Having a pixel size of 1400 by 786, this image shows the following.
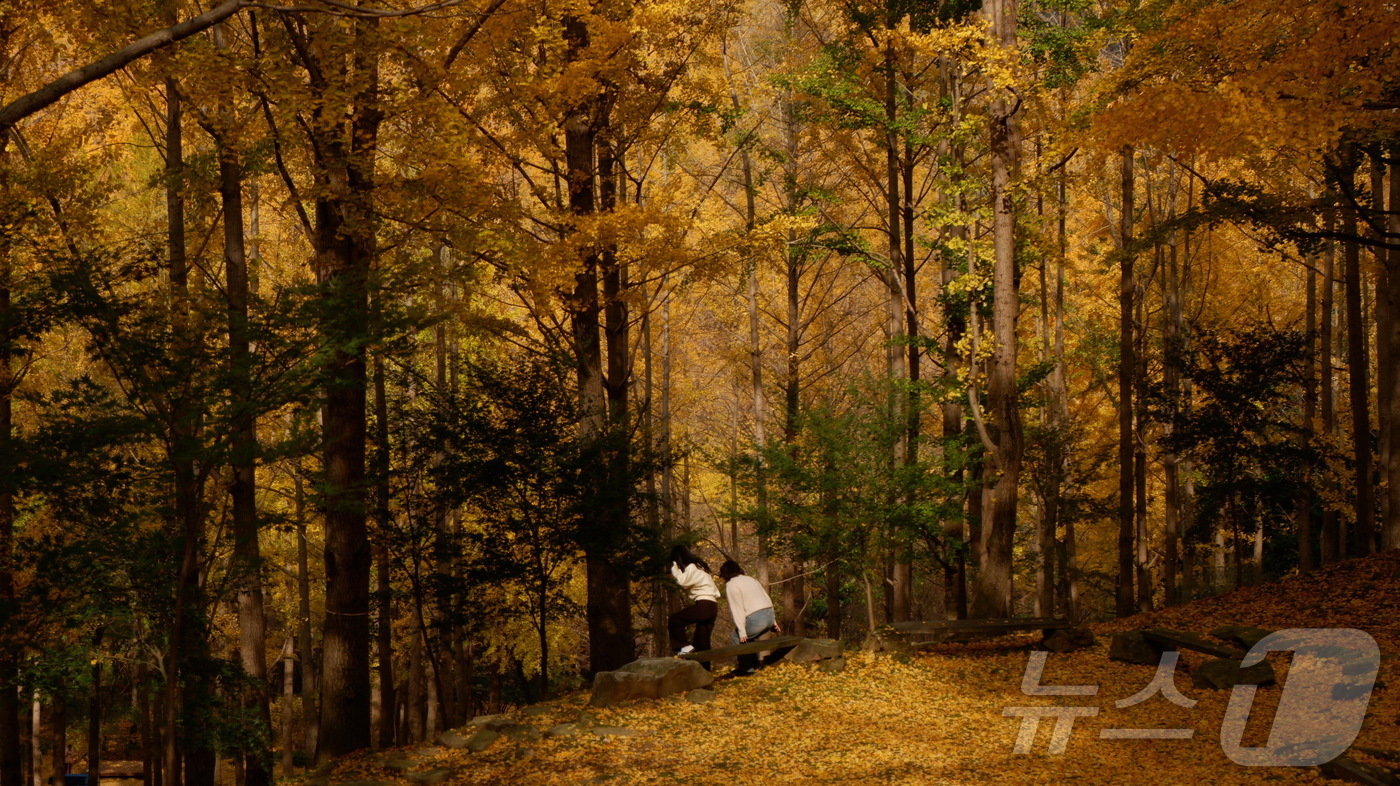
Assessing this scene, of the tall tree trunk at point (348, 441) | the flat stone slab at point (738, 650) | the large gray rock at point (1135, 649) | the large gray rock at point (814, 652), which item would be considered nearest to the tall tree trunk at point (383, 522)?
the tall tree trunk at point (348, 441)

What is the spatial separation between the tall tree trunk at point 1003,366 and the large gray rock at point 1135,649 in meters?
1.95

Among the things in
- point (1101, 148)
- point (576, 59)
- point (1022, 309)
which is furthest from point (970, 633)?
point (1022, 309)

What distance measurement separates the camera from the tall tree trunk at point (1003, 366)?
430 inches

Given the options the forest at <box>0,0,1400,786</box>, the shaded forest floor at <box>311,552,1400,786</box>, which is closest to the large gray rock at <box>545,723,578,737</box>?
the shaded forest floor at <box>311,552,1400,786</box>

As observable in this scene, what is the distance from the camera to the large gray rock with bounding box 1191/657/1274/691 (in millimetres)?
7348

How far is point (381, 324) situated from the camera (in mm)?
8156

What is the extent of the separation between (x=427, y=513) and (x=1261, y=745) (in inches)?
342

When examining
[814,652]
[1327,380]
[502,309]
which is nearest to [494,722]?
[814,652]

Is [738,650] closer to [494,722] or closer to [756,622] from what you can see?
[756,622]

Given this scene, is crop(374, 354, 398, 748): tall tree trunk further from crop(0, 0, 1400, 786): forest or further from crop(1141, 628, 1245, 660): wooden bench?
crop(1141, 628, 1245, 660): wooden bench

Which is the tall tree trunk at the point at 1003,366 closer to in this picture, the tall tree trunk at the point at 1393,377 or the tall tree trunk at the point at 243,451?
the tall tree trunk at the point at 1393,377

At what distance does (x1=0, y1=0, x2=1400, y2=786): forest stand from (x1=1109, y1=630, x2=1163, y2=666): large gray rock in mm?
2074

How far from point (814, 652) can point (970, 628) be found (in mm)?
1593

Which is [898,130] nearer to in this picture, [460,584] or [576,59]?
[576,59]
